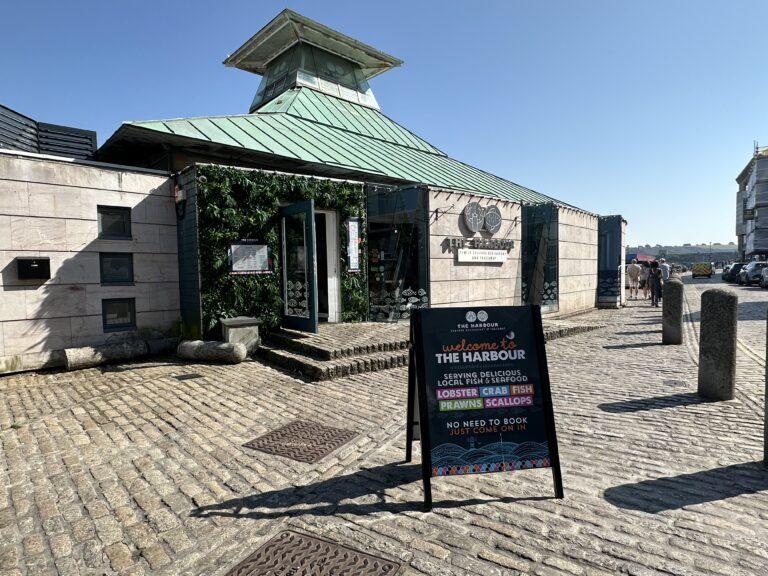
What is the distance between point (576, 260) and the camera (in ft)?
57.9

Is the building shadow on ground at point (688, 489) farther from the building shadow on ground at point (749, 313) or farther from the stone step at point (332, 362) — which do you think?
the building shadow on ground at point (749, 313)

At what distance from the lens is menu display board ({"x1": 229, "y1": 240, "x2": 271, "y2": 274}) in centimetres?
941

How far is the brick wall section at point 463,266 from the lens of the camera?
11.9 meters

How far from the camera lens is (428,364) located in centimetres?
364

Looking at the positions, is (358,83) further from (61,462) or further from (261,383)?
(61,462)

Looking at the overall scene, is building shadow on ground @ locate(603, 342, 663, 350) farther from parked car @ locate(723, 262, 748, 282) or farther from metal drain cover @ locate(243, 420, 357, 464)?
parked car @ locate(723, 262, 748, 282)

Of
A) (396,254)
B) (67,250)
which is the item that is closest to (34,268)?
(67,250)

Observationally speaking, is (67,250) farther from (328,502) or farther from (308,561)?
(308,561)

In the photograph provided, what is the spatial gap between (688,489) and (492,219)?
34.3 ft

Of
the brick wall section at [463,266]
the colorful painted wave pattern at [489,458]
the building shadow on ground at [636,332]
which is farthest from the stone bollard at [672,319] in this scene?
the colorful painted wave pattern at [489,458]

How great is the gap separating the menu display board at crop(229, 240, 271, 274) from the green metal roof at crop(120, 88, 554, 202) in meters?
2.45

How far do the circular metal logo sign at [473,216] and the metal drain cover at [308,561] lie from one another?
34.9 feet

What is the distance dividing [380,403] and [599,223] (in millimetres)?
17453

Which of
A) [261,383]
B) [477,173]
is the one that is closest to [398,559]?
[261,383]
